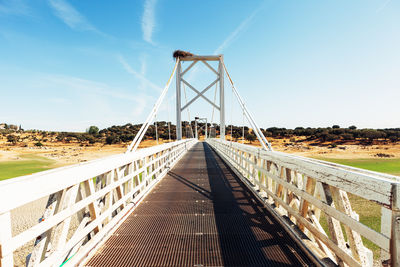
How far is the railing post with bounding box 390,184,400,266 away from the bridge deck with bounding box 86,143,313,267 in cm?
111

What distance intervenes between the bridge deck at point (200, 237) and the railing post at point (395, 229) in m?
1.11

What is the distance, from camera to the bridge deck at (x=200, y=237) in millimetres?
2533

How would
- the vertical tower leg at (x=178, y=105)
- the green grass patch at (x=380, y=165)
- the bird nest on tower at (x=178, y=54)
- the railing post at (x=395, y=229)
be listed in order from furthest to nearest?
1. the green grass patch at (x=380, y=165)
2. the bird nest on tower at (x=178, y=54)
3. the vertical tower leg at (x=178, y=105)
4. the railing post at (x=395, y=229)

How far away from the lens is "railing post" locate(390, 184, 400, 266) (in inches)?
57.6

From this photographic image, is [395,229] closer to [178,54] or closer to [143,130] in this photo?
[143,130]

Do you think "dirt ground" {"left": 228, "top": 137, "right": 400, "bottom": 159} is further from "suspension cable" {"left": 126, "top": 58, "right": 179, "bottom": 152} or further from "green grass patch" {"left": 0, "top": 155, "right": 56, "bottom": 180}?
"green grass patch" {"left": 0, "top": 155, "right": 56, "bottom": 180}

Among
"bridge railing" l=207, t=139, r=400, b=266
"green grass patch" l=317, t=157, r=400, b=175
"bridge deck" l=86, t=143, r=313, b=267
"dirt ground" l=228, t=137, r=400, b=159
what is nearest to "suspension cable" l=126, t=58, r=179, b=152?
"bridge deck" l=86, t=143, r=313, b=267

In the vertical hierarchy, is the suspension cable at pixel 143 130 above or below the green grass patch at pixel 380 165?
above

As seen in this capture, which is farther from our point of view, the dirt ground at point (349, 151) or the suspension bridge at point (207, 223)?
the dirt ground at point (349, 151)

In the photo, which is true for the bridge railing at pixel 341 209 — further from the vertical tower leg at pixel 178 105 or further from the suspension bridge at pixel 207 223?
the vertical tower leg at pixel 178 105

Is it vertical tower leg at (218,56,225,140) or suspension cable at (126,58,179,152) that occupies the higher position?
vertical tower leg at (218,56,225,140)

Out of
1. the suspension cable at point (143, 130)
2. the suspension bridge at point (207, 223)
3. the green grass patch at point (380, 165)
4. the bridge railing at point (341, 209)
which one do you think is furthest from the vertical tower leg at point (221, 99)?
the bridge railing at point (341, 209)

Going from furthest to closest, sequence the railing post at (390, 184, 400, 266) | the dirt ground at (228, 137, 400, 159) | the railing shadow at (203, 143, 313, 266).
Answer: the dirt ground at (228, 137, 400, 159) → the railing shadow at (203, 143, 313, 266) → the railing post at (390, 184, 400, 266)

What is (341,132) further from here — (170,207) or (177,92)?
(170,207)
